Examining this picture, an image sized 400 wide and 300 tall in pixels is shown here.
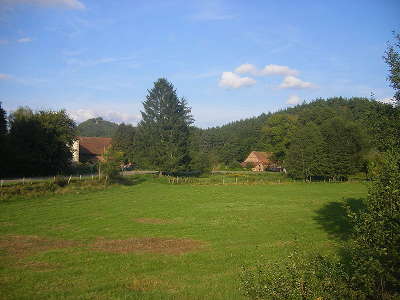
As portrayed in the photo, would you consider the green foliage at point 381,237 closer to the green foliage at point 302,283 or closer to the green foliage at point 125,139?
the green foliage at point 302,283

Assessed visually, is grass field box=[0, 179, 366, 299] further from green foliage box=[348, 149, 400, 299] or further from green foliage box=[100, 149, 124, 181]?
green foliage box=[100, 149, 124, 181]

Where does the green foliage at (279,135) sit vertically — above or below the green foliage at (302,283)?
above

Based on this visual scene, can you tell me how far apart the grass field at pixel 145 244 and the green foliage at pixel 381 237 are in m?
4.74

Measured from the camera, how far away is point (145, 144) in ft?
205

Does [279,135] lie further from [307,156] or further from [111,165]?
[111,165]

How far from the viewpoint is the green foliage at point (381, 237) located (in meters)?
6.36

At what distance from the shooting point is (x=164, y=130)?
6262 cm

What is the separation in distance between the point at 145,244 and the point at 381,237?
1255 cm

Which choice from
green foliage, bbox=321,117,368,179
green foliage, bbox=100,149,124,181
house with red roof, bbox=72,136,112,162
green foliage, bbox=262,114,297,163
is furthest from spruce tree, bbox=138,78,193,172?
green foliage, bbox=262,114,297,163

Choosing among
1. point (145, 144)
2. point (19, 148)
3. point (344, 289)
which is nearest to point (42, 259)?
point (344, 289)

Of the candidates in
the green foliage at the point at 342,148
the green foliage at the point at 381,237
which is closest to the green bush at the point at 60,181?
the green foliage at the point at 381,237

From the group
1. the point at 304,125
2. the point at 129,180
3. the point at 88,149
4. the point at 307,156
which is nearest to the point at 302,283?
the point at 129,180

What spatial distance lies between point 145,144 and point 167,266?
50.2m

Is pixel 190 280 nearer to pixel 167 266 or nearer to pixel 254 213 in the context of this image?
pixel 167 266
